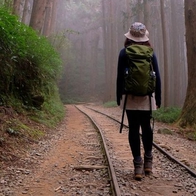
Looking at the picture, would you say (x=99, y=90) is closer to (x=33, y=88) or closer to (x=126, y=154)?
(x=33, y=88)

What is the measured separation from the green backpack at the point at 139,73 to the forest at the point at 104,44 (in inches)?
193

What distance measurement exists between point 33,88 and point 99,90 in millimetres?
36839

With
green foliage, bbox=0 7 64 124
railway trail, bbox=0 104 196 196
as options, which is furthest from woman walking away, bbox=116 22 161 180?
green foliage, bbox=0 7 64 124

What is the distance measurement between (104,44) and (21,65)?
3142cm

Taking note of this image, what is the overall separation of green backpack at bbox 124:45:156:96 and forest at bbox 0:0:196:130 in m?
4.91

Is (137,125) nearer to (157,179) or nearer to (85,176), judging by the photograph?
(157,179)

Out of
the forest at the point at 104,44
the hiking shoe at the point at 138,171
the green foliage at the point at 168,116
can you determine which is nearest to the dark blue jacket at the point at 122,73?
the hiking shoe at the point at 138,171

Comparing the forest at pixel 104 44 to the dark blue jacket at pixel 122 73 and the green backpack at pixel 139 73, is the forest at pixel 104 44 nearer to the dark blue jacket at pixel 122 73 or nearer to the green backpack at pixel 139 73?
the dark blue jacket at pixel 122 73

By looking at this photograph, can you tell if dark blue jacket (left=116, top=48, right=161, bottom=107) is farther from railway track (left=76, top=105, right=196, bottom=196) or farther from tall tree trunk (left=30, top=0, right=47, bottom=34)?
tall tree trunk (left=30, top=0, right=47, bottom=34)

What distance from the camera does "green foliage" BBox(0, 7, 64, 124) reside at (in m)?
7.42

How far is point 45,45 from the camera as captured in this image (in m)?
10.8

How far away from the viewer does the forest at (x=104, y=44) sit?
34.2ft

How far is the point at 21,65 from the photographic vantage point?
357 inches

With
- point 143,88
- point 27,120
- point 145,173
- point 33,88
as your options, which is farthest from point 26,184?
point 33,88
